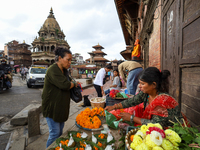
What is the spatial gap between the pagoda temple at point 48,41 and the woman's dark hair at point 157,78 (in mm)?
37668

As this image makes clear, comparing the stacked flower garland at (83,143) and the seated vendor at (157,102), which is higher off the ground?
the seated vendor at (157,102)

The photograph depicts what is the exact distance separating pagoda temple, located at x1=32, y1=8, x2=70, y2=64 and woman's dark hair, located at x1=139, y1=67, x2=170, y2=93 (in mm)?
37668

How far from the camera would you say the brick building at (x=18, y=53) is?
42281mm

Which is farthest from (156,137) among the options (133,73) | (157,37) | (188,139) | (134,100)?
(157,37)

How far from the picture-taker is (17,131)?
10.2 feet

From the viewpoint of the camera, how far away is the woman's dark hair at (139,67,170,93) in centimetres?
163

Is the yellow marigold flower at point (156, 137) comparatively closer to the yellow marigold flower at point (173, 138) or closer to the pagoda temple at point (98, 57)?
the yellow marigold flower at point (173, 138)

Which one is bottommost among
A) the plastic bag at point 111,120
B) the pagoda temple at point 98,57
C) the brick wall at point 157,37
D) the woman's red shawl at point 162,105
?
the plastic bag at point 111,120

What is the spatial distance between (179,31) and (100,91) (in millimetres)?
3345

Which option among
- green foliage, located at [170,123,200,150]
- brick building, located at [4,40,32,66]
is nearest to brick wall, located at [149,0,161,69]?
green foliage, located at [170,123,200,150]

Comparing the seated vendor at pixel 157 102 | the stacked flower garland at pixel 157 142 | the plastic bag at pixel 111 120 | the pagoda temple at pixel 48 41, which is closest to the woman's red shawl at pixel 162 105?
the seated vendor at pixel 157 102

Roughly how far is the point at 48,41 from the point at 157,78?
134 ft

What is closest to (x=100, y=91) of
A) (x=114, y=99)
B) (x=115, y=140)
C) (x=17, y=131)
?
(x=114, y=99)

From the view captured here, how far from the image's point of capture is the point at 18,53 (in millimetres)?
43125
